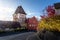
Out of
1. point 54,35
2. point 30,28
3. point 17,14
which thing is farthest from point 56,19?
point 17,14

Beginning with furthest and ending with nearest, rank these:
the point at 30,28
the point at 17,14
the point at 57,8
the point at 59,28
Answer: the point at 17,14
the point at 30,28
the point at 57,8
the point at 59,28

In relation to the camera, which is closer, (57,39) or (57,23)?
(57,39)

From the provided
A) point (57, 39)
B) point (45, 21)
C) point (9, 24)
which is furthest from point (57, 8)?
point (9, 24)

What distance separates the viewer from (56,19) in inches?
470

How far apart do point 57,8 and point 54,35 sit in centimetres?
2076

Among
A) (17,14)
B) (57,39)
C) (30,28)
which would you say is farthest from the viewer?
(17,14)

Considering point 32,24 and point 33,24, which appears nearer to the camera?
point 33,24

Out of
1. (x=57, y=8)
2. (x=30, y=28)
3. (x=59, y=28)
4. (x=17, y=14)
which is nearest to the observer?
(x=59, y=28)

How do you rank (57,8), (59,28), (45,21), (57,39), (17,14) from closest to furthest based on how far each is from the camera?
(57,39) → (59,28) → (45,21) → (57,8) → (17,14)

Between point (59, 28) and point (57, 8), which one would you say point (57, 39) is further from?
point (57, 8)

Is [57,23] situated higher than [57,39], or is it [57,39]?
[57,23]

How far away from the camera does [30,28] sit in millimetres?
52406

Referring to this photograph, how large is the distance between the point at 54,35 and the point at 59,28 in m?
1.36

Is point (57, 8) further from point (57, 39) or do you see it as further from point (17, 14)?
point (17, 14)
